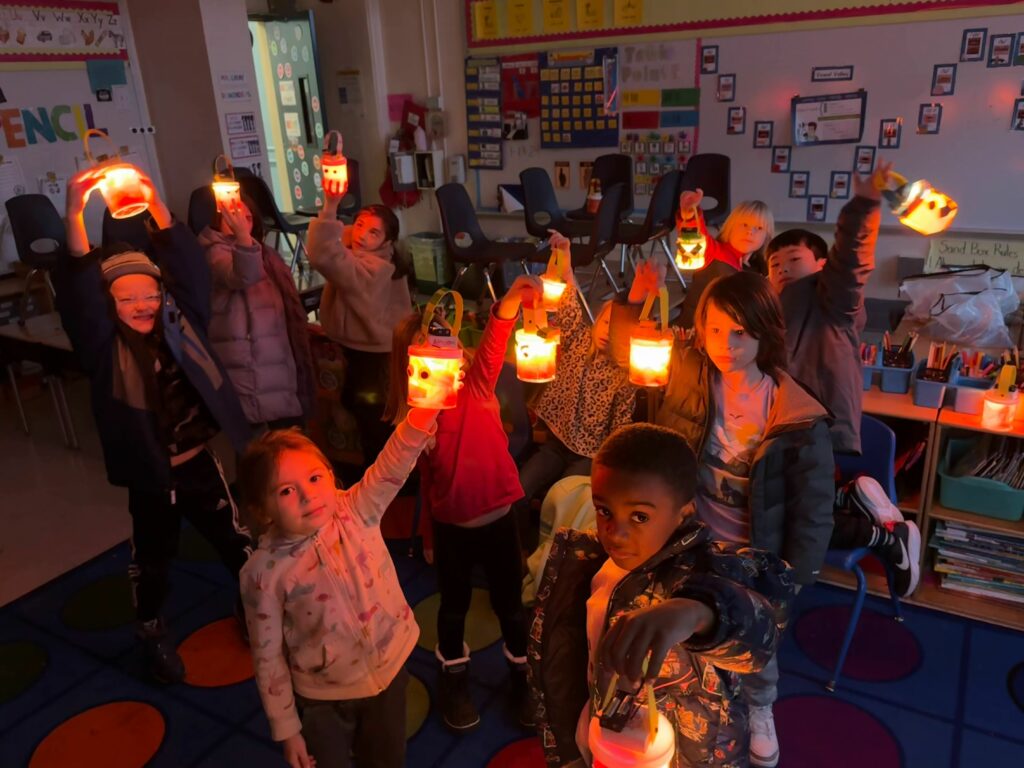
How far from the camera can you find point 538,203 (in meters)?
6.27

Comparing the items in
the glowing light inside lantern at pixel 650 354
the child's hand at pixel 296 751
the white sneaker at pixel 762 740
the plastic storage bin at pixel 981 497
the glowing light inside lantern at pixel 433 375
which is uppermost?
the glowing light inside lantern at pixel 433 375

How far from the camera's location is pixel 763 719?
2326 mm

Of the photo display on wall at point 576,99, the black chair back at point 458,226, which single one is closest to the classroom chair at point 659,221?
the photo display on wall at point 576,99

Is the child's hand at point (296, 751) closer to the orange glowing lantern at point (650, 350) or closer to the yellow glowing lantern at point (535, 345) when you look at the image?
the yellow glowing lantern at point (535, 345)

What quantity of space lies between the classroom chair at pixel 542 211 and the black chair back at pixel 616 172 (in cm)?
38

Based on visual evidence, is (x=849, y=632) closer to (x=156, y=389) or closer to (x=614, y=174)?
(x=156, y=389)

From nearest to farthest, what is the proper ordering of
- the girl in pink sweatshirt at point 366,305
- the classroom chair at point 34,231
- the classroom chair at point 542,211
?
Result: the girl in pink sweatshirt at point 366,305 → the classroom chair at point 34,231 → the classroom chair at point 542,211

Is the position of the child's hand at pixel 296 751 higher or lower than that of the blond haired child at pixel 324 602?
lower

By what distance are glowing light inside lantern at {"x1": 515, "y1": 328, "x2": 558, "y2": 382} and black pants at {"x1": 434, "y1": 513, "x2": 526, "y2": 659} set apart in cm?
49

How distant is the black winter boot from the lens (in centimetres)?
249

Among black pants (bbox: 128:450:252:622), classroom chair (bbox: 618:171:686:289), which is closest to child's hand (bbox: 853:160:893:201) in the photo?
black pants (bbox: 128:450:252:622)

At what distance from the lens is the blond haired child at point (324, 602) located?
65.5 inches

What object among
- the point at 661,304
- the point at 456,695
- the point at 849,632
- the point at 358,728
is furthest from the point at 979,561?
the point at 358,728

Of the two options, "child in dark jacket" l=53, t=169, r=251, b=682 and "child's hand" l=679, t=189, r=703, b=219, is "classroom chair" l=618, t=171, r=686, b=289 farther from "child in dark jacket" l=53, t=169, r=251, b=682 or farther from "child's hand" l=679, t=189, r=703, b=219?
"child in dark jacket" l=53, t=169, r=251, b=682
